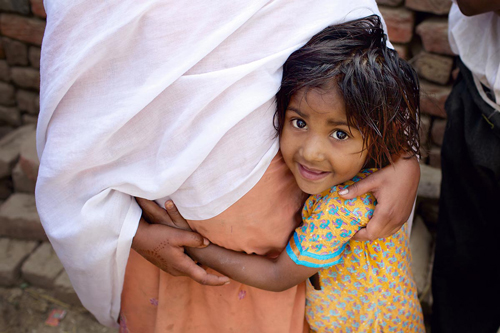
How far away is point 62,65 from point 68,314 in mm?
1730

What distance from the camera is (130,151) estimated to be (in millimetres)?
1194

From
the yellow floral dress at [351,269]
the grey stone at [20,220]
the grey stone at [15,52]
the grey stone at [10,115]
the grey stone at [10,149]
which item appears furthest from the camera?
the grey stone at [10,115]

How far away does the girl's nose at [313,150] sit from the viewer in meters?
1.11

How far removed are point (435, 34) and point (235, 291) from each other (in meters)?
1.70

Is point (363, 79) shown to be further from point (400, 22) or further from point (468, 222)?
point (400, 22)

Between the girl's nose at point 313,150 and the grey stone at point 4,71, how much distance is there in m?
2.61

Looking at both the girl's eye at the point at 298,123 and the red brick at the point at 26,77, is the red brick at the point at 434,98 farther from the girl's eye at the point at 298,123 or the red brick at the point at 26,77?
the red brick at the point at 26,77

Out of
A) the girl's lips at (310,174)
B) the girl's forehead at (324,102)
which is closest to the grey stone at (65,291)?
the girl's lips at (310,174)

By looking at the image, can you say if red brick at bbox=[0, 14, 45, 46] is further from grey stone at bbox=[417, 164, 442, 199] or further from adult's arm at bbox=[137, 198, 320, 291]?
grey stone at bbox=[417, 164, 442, 199]

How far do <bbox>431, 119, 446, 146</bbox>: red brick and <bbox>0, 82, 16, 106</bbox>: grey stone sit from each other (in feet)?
8.57

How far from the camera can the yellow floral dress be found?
3.90 feet

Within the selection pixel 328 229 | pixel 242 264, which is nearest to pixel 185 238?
pixel 242 264

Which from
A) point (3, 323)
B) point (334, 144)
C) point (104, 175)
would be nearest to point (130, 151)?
point (104, 175)

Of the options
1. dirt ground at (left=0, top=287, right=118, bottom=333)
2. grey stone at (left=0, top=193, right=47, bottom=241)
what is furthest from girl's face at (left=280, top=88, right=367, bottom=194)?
grey stone at (left=0, top=193, right=47, bottom=241)
